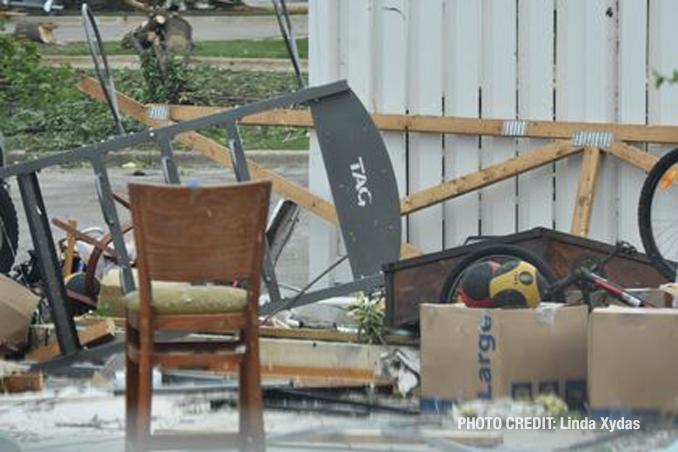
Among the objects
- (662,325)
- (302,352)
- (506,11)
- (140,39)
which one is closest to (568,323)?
(662,325)

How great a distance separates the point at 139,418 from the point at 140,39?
568 inches

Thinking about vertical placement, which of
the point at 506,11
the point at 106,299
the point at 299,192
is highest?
the point at 506,11

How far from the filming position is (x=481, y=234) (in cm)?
1003

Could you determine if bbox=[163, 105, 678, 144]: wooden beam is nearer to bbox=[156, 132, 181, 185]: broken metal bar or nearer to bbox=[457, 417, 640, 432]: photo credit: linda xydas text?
bbox=[156, 132, 181, 185]: broken metal bar

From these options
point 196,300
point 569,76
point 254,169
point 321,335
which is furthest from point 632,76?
point 196,300

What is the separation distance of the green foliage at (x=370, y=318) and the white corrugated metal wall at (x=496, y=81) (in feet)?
5.90

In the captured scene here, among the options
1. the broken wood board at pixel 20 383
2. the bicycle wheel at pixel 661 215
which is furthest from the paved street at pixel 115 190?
the broken wood board at pixel 20 383

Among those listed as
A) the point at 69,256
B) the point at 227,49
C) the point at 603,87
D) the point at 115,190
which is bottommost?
the point at 69,256

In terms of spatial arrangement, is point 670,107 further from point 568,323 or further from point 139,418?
point 139,418

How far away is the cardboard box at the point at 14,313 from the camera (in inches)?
330

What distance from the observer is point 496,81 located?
9.88 metres

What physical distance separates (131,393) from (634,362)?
80.7 inches

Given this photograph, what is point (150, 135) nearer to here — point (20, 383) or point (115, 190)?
point (20, 383)

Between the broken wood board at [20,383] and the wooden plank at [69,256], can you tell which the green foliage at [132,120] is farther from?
the broken wood board at [20,383]
